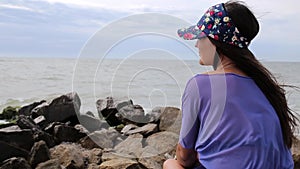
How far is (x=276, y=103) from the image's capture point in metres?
1.69

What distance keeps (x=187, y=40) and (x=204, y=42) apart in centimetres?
14

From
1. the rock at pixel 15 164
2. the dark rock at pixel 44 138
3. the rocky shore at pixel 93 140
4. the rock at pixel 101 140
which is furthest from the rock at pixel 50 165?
the dark rock at pixel 44 138

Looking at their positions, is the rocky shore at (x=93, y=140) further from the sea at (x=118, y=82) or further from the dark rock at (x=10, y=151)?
the sea at (x=118, y=82)

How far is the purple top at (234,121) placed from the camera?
1561 millimetres

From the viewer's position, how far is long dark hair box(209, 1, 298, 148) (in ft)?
5.43

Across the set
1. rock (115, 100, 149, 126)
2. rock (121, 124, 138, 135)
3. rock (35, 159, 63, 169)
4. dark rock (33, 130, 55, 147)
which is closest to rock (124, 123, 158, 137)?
rock (121, 124, 138, 135)

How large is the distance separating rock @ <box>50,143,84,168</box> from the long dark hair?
6.83ft

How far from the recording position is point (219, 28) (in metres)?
1.67

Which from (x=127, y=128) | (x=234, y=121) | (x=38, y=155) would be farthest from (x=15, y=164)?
(x=234, y=121)

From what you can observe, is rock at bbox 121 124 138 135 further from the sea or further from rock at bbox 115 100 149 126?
the sea

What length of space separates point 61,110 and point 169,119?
1.69 m

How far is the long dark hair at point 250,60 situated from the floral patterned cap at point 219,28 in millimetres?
→ 17

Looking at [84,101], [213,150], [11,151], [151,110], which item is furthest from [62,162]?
[84,101]

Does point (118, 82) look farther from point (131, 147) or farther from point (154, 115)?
point (154, 115)
